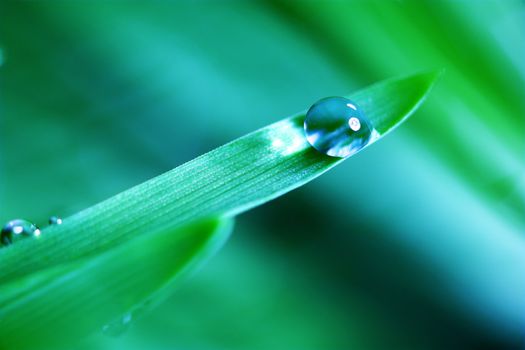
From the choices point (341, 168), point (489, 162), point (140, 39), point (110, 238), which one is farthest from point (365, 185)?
point (110, 238)

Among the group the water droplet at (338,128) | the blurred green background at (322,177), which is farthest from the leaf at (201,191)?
the blurred green background at (322,177)

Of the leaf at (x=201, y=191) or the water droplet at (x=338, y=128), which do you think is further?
the water droplet at (x=338, y=128)

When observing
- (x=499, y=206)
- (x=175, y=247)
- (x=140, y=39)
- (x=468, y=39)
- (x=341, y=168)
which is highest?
(x=140, y=39)

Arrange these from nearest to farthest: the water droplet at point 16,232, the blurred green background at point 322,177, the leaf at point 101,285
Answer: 1. the leaf at point 101,285
2. the water droplet at point 16,232
3. the blurred green background at point 322,177

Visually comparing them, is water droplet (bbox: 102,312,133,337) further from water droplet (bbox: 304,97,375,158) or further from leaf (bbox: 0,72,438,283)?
water droplet (bbox: 304,97,375,158)

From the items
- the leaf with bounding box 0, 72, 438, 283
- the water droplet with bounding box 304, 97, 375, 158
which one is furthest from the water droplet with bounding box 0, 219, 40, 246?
the water droplet with bounding box 304, 97, 375, 158

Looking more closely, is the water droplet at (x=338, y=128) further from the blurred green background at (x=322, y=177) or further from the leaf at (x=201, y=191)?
the blurred green background at (x=322, y=177)

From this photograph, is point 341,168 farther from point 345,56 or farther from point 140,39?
point 140,39
